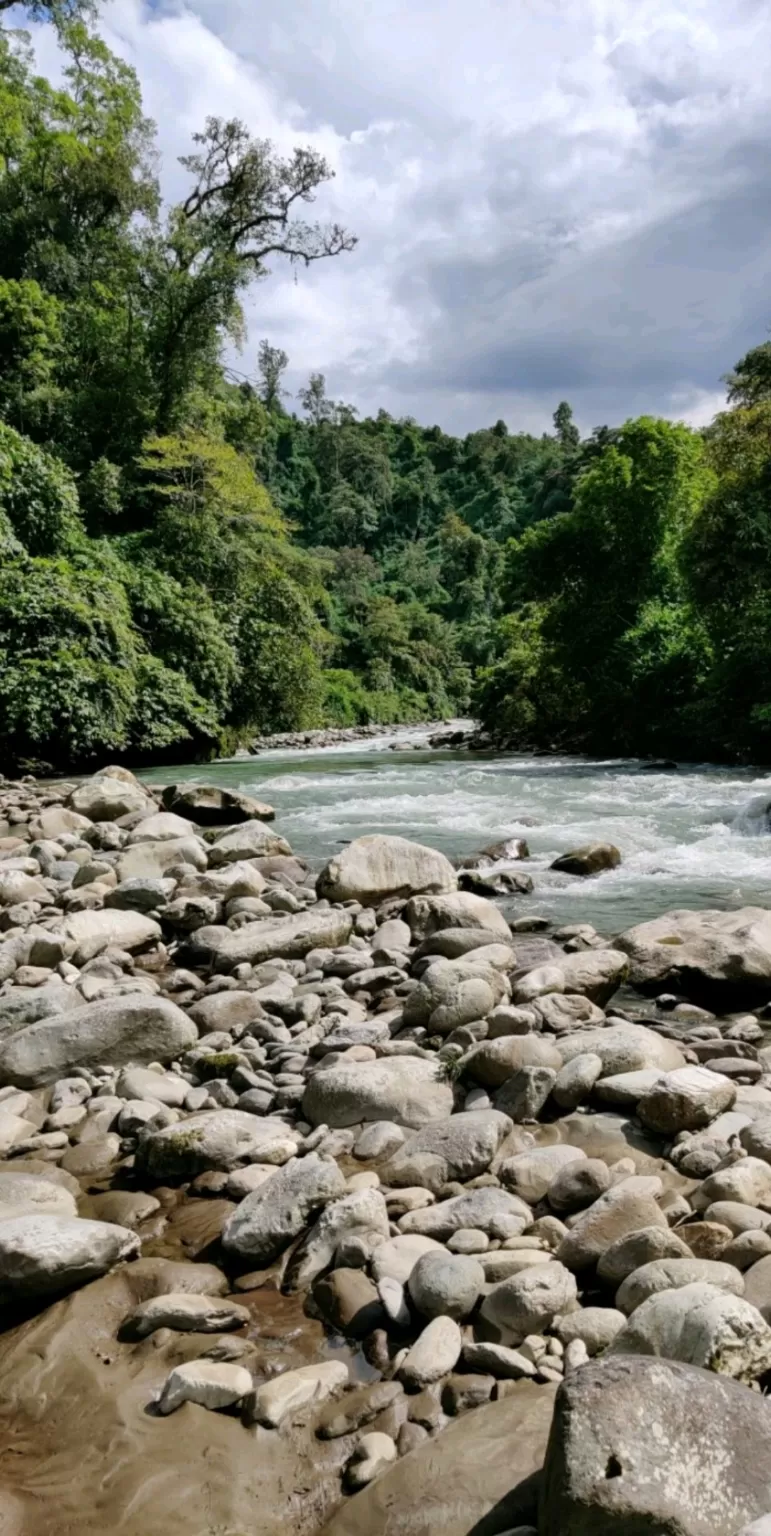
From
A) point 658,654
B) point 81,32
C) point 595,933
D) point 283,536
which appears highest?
point 81,32

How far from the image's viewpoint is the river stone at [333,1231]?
2555 mm

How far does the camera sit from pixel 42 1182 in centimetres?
293

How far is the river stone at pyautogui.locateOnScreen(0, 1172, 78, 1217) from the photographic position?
2797 millimetres

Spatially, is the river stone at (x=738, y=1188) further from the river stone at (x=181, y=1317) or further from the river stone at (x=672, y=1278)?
the river stone at (x=181, y=1317)

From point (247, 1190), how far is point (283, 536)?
22.7 meters

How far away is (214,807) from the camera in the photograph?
422 inches

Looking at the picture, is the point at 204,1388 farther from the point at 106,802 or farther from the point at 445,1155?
the point at 106,802

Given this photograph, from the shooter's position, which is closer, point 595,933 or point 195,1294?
point 195,1294

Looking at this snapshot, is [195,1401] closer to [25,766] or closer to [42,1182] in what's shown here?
[42,1182]

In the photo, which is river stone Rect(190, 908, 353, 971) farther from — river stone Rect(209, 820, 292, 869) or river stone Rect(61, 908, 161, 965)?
river stone Rect(209, 820, 292, 869)

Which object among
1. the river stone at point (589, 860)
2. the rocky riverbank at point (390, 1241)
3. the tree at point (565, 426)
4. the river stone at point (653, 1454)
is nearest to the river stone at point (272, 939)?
the rocky riverbank at point (390, 1241)

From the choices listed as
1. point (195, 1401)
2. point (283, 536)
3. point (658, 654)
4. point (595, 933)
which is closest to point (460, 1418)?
point (195, 1401)

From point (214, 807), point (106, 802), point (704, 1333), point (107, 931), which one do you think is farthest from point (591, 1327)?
point (214, 807)

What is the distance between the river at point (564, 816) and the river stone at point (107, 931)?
270 centimetres
